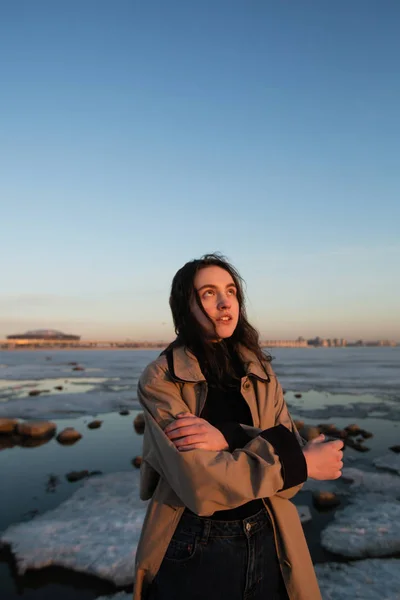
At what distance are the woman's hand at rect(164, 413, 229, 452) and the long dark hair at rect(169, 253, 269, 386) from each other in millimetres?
343

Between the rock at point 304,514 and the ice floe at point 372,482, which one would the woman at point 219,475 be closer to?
the rock at point 304,514

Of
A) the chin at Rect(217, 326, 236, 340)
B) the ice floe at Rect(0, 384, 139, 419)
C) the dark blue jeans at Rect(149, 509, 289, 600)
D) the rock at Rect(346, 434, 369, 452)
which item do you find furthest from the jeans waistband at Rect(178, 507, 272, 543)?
the ice floe at Rect(0, 384, 139, 419)

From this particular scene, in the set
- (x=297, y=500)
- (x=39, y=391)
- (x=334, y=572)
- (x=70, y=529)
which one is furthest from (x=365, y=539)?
(x=39, y=391)

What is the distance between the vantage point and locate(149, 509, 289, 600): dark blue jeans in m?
1.85

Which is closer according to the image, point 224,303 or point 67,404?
point 224,303

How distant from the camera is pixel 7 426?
12852mm

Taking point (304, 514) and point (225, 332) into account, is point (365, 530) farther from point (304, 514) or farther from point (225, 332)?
point (225, 332)

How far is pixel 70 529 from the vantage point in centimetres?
624

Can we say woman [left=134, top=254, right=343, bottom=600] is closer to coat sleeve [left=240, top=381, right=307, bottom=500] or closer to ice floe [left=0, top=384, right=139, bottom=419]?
coat sleeve [left=240, top=381, right=307, bottom=500]

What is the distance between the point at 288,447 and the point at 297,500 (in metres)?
6.48

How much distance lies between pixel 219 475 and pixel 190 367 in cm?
52

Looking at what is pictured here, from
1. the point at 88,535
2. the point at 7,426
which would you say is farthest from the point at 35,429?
the point at 88,535

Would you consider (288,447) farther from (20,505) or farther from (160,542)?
(20,505)

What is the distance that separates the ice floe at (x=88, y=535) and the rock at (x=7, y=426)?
5865 mm
